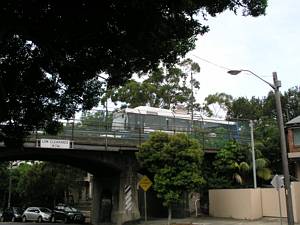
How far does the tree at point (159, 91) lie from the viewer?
6231cm

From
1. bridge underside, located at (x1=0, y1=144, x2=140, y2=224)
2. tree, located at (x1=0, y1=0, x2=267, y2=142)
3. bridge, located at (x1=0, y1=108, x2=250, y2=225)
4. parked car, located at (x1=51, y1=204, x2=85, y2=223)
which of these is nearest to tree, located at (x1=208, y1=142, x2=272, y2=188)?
bridge, located at (x1=0, y1=108, x2=250, y2=225)

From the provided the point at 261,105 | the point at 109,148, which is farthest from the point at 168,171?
the point at 261,105

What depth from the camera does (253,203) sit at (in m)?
34.2

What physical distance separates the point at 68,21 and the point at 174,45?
2.76 m

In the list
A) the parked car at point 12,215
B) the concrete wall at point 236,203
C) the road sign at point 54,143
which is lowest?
the parked car at point 12,215

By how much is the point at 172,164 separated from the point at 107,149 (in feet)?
18.4

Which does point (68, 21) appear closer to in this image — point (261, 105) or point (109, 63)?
point (109, 63)

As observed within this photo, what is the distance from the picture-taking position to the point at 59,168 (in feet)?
200

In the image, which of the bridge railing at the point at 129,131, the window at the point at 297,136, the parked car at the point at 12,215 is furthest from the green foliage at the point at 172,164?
the parked car at the point at 12,215

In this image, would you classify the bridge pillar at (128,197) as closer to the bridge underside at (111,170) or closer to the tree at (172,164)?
the bridge underside at (111,170)

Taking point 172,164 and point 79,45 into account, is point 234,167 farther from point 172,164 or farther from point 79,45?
point 79,45

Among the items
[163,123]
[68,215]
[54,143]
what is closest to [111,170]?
[163,123]

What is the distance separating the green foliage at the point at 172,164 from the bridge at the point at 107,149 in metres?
4.07

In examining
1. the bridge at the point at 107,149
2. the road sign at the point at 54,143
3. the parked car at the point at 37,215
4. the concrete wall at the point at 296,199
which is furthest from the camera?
the parked car at the point at 37,215
